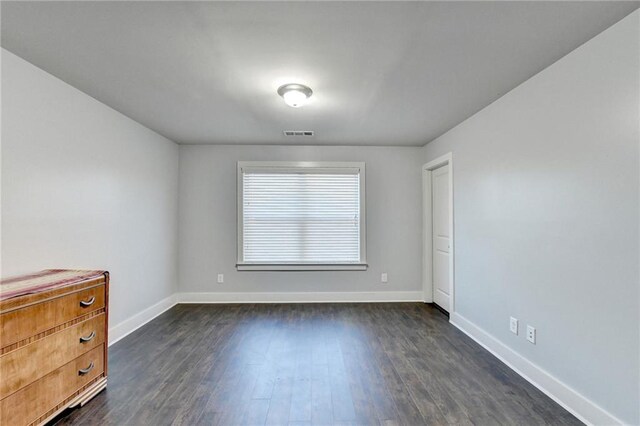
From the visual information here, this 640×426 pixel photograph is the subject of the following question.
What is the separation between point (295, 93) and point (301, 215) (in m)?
2.27

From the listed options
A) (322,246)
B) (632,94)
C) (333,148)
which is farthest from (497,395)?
(333,148)

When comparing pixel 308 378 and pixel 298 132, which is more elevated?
pixel 298 132

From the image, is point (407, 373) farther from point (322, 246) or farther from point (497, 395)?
point (322, 246)

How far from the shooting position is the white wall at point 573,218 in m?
1.70

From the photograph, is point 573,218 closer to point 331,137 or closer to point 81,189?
point 331,137

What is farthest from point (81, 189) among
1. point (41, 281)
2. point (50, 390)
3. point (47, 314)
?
point (50, 390)

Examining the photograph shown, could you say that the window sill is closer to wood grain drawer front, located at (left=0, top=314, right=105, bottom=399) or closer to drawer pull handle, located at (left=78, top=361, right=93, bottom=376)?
wood grain drawer front, located at (left=0, top=314, right=105, bottom=399)

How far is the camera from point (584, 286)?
1.96 meters

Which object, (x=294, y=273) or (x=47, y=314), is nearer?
(x=47, y=314)

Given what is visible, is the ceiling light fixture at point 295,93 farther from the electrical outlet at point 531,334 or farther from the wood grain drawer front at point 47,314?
the electrical outlet at point 531,334

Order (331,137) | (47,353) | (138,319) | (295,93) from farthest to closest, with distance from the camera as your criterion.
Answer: (331,137) → (138,319) → (295,93) → (47,353)

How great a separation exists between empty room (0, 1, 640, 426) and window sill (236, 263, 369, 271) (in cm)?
62

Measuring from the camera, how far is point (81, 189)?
2.70 m

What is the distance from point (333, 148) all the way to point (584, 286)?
3361 millimetres
